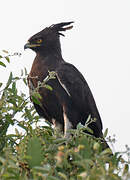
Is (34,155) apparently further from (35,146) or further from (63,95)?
(63,95)

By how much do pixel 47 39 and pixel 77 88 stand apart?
1.18 meters

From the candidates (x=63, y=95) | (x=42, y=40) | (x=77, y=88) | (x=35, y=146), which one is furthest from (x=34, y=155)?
(x=42, y=40)

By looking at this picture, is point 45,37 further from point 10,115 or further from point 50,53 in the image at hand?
point 10,115

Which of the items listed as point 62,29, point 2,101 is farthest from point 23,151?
point 62,29

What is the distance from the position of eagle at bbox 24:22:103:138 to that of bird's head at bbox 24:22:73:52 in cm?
8

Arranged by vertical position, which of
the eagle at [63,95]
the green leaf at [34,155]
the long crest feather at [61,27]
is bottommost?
the green leaf at [34,155]

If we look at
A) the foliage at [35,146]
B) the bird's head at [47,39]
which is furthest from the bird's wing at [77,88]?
the foliage at [35,146]

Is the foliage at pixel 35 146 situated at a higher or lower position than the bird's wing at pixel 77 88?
lower

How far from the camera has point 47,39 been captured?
707 cm

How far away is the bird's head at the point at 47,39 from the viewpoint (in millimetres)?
6965

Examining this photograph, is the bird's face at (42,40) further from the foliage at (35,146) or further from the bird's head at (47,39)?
the foliage at (35,146)

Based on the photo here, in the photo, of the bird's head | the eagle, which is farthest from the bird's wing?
the bird's head

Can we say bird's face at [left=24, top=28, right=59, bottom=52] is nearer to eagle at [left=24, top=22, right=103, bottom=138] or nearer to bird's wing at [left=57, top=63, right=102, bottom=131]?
eagle at [left=24, top=22, right=103, bottom=138]

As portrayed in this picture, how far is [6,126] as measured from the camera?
9.41 feet
